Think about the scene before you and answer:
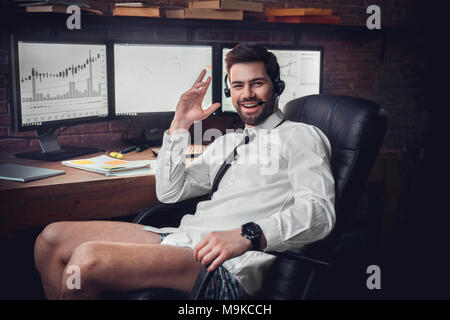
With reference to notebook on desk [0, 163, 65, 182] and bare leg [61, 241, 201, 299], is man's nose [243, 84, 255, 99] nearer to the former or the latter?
bare leg [61, 241, 201, 299]

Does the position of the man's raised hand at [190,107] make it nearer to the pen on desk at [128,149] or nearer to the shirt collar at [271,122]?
the shirt collar at [271,122]

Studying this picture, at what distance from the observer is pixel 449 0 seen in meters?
3.48

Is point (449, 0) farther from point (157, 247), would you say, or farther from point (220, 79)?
point (157, 247)

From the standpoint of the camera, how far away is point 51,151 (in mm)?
2182

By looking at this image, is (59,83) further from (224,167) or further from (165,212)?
(224,167)

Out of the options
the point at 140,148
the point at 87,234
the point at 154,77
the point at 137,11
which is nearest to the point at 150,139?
the point at 140,148

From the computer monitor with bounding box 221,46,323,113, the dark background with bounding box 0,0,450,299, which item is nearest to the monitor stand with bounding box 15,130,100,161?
the dark background with bounding box 0,0,450,299

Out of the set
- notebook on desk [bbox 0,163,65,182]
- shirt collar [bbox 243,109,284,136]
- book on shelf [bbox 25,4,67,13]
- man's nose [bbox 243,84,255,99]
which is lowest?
notebook on desk [bbox 0,163,65,182]

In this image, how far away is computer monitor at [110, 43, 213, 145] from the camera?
7.63 feet

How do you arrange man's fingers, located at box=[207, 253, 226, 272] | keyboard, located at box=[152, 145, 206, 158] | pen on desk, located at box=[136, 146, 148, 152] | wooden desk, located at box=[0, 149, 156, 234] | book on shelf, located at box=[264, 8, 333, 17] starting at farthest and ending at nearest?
1. book on shelf, located at box=[264, 8, 333, 17]
2. pen on desk, located at box=[136, 146, 148, 152]
3. keyboard, located at box=[152, 145, 206, 158]
4. wooden desk, located at box=[0, 149, 156, 234]
5. man's fingers, located at box=[207, 253, 226, 272]

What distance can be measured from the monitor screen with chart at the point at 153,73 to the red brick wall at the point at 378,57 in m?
0.32

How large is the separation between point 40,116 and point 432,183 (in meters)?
2.68

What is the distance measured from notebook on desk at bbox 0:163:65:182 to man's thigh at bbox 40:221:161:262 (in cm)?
19
